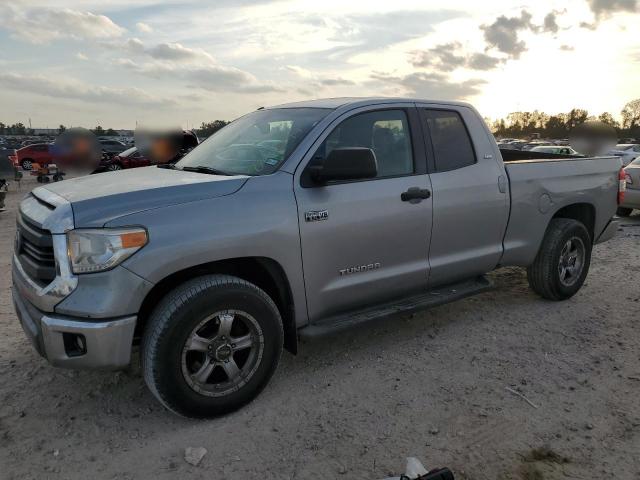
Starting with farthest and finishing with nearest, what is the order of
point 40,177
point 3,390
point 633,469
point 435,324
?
point 40,177, point 435,324, point 3,390, point 633,469

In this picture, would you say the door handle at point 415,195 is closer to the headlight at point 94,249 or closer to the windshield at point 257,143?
the windshield at point 257,143

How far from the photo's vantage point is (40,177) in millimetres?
18438

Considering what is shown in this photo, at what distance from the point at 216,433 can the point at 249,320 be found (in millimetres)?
663

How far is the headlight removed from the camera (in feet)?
8.83

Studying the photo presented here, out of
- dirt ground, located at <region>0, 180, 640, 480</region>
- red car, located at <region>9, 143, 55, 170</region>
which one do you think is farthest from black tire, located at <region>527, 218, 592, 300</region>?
red car, located at <region>9, 143, 55, 170</region>

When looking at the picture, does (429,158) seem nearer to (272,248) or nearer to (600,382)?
(272,248)

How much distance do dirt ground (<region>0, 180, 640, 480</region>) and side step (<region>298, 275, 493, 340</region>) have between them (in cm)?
39

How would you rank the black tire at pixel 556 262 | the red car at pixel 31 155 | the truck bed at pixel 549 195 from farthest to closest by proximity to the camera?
1. the red car at pixel 31 155
2. the black tire at pixel 556 262
3. the truck bed at pixel 549 195

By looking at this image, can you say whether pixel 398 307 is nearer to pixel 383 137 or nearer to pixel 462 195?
pixel 462 195

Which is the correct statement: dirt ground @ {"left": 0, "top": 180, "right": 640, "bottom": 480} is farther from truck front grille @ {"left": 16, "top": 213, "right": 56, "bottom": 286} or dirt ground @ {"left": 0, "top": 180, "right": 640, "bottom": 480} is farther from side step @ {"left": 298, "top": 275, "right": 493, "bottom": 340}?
truck front grille @ {"left": 16, "top": 213, "right": 56, "bottom": 286}

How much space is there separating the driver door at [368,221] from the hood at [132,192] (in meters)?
0.53

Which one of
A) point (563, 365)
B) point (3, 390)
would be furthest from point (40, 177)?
point (563, 365)

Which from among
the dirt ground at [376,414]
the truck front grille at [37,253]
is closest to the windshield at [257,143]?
the truck front grille at [37,253]

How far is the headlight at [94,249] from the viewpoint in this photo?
269 cm
